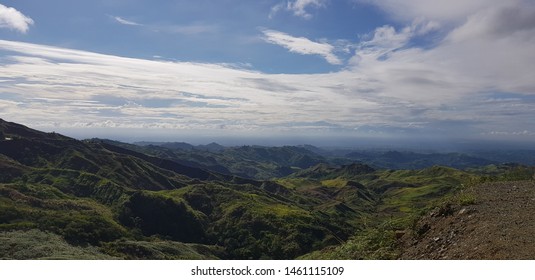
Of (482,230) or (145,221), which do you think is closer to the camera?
(482,230)

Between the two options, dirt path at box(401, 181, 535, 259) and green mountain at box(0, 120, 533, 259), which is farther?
green mountain at box(0, 120, 533, 259)

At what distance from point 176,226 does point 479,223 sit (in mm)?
109452

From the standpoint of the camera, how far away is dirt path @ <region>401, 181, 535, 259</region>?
15023 mm

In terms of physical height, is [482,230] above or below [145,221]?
above

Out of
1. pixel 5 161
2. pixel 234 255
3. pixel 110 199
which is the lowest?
pixel 234 255

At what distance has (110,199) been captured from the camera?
136875 mm

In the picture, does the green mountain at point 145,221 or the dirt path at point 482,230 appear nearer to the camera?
the dirt path at point 482,230

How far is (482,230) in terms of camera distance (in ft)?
55.8

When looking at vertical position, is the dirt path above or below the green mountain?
above

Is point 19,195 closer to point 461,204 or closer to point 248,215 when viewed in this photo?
point 248,215

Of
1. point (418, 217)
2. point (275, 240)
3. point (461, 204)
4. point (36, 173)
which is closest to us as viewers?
point (461, 204)

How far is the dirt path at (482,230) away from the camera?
15.0 metres
